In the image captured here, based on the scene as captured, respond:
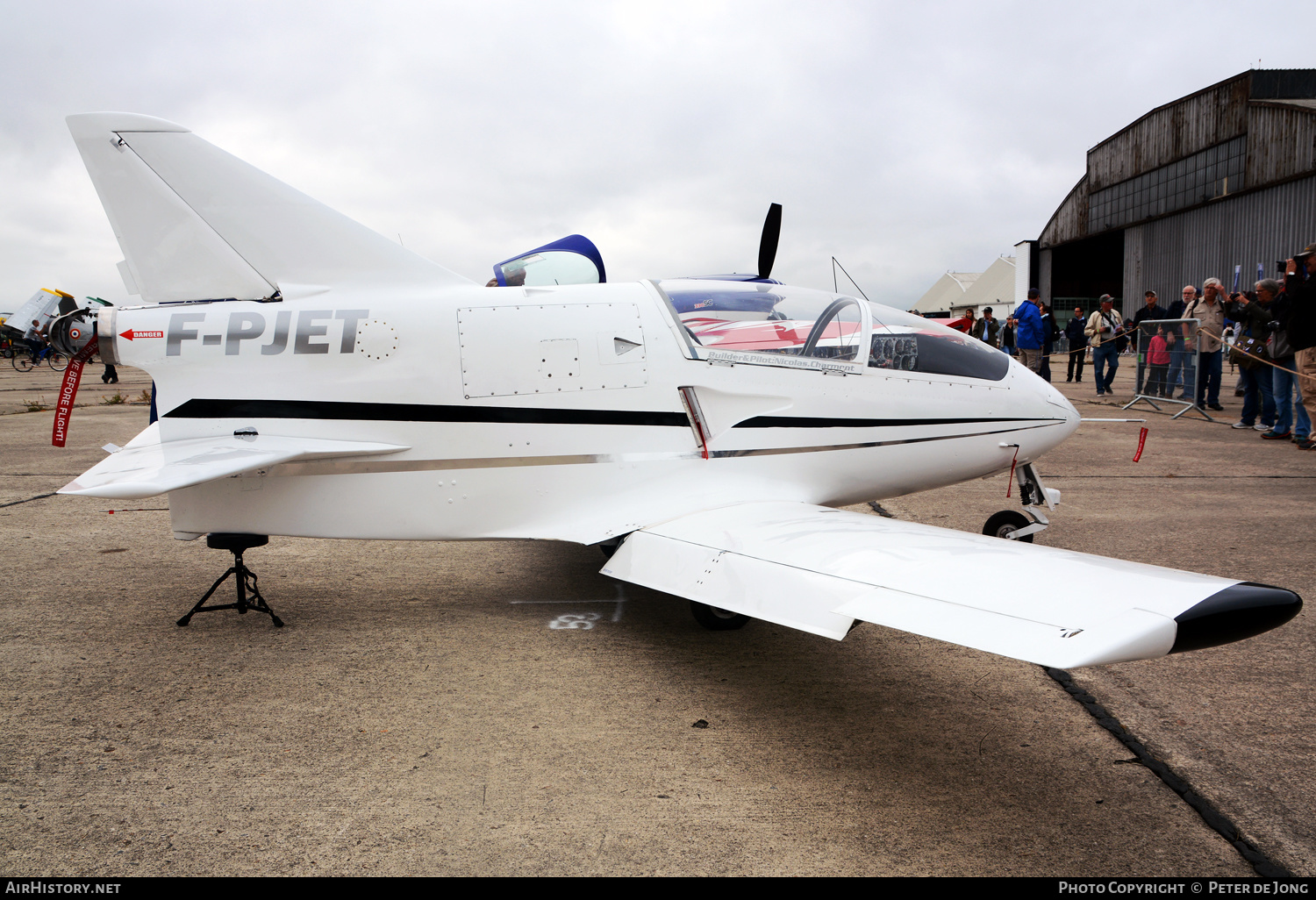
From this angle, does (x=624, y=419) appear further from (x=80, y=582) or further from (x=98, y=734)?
(x=80, y=582)

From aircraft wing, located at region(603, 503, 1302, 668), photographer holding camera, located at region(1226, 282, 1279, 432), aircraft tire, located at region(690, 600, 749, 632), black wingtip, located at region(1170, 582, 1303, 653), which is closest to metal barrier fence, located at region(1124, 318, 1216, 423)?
photographer holding camera, located at region(1226, 282, 1279, 432)

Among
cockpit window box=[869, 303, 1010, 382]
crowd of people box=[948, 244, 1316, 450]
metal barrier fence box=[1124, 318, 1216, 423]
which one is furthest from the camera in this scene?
metal barrier fence box=[1124, 318, 1216, 423]

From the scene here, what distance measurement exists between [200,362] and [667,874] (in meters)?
3.35

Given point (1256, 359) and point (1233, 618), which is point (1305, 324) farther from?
point (1233, 618)

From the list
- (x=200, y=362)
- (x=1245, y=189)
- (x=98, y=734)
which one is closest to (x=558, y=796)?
(x=98, y=734)

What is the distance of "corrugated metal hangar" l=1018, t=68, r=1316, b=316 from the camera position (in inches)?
1083

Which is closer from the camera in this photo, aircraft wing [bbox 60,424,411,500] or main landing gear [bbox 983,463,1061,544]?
aircraft wing [bbox 60,424,411,500]

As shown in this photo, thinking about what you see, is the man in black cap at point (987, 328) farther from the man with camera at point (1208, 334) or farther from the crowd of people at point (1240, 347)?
the man with camera at point (1208, 334)

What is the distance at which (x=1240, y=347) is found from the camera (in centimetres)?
1095

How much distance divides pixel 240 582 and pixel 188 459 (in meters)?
0.95

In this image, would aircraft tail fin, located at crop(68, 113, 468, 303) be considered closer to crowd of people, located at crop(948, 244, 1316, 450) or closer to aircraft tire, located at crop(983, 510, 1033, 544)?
aircraft tire, located at crop(983, 510, 1033, 544)

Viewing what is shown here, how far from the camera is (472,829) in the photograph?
8.25ft

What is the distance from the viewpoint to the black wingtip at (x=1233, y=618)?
86.4 inches

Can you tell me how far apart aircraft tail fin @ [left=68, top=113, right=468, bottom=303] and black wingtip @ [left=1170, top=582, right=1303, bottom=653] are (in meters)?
3.76
